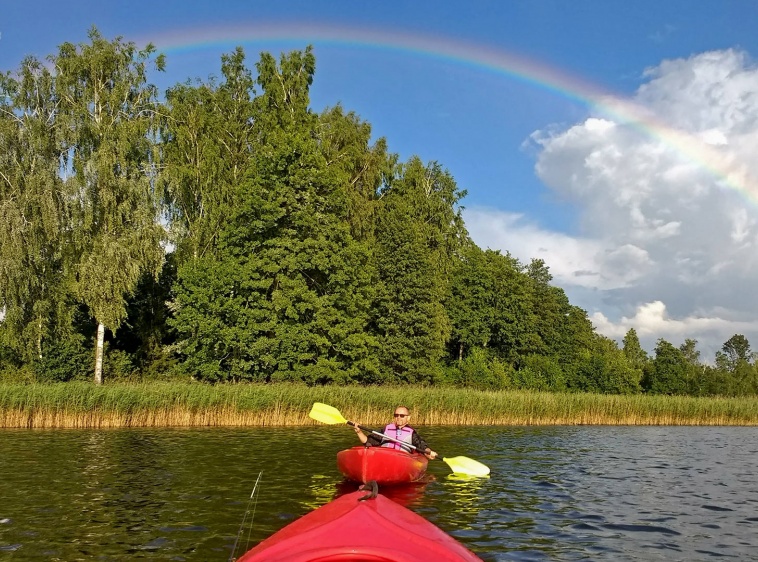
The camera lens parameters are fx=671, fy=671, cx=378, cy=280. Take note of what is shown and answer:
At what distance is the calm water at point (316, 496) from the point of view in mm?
8594

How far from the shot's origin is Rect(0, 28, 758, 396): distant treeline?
29719 mm

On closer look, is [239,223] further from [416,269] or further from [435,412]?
[435,412]

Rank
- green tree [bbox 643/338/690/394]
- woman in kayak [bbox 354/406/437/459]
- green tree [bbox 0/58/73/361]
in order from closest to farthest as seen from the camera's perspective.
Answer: woman in kayak [bbox 354/406/437/459], green tree [bbox 0/58/73/361], green tree [bbox 643/338/690/394]

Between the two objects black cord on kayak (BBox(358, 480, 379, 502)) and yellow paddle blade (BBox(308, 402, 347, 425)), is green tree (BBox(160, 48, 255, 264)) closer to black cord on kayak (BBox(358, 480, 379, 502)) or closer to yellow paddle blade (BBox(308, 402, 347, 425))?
yellow paddle blade (BBox(308, 402, 347, 425))

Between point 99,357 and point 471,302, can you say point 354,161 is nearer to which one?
point 471,302

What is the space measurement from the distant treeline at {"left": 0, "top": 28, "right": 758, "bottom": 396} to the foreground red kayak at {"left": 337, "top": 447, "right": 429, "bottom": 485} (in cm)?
1969

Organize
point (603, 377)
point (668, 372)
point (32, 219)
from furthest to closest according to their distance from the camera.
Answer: point (668, 372) → point (603, 377) → point (32, 219)

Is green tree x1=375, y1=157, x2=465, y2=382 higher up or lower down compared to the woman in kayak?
higher up

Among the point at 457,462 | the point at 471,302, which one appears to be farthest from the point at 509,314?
the point at 457,462

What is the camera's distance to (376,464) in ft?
40.2

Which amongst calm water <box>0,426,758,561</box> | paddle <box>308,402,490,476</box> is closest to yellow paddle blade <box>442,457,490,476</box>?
paddle <box>308,402,490,476</box>

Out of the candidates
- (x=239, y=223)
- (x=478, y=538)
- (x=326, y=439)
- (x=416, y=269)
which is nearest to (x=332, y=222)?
(x=239, y=223)

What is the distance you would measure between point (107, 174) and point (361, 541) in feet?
93.6

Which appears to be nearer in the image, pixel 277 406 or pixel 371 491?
pixel 371 491
